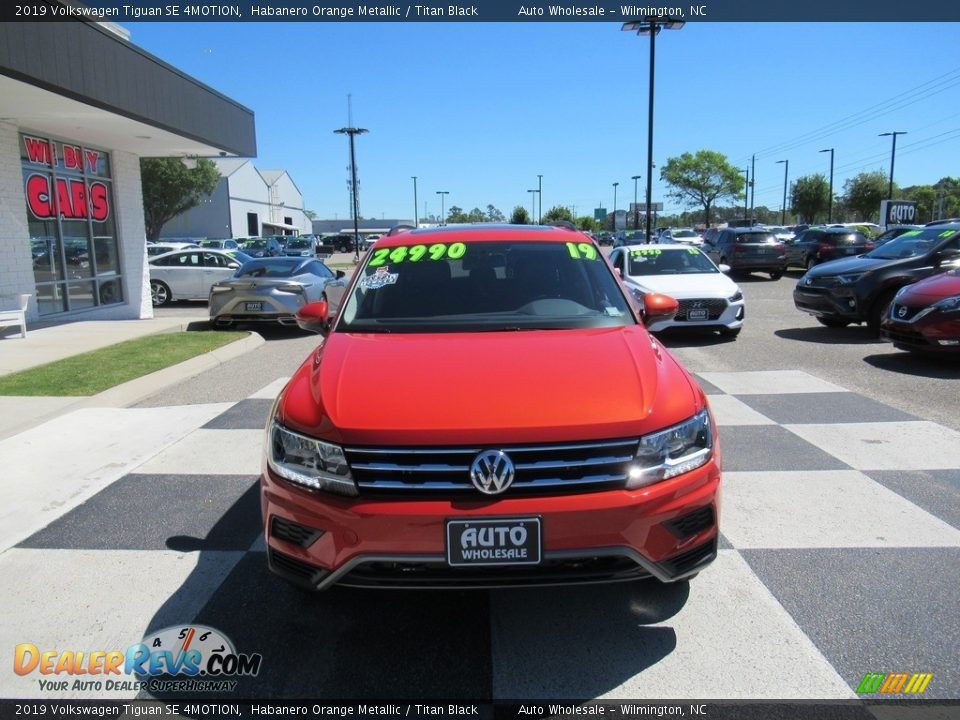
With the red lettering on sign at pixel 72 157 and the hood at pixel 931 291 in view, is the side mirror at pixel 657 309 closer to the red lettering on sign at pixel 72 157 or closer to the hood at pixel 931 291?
the hood at pixel 931 291

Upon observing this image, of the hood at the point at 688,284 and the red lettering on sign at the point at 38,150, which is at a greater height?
the red lettering on sign at the point at 38,150

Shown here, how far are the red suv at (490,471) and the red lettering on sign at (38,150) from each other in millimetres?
12569

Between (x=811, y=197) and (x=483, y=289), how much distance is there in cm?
8123

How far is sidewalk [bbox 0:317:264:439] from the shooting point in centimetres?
675

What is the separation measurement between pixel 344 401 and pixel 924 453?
15.4ft

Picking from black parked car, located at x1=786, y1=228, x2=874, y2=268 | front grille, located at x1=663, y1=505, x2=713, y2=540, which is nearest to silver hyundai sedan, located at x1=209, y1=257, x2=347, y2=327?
front grille, located at x1=663, y1=505, x2=713, y2=540

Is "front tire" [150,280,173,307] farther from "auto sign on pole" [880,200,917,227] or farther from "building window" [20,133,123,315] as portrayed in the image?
"auto sign on pole" [880,200,917,227]

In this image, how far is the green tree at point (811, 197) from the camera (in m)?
74.9

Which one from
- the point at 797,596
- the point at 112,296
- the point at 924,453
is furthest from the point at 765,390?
the point at 112,296

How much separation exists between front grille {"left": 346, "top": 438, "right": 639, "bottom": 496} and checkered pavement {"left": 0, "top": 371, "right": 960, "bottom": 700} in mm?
545

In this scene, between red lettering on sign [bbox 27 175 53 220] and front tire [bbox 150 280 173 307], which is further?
front tire [bbox 150 280 173 307]

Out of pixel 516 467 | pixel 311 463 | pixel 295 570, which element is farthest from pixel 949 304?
pixel 295 570

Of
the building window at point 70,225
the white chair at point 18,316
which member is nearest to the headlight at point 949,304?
the white chair at point 18,316

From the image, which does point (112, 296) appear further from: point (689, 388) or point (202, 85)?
point (689, 388)
